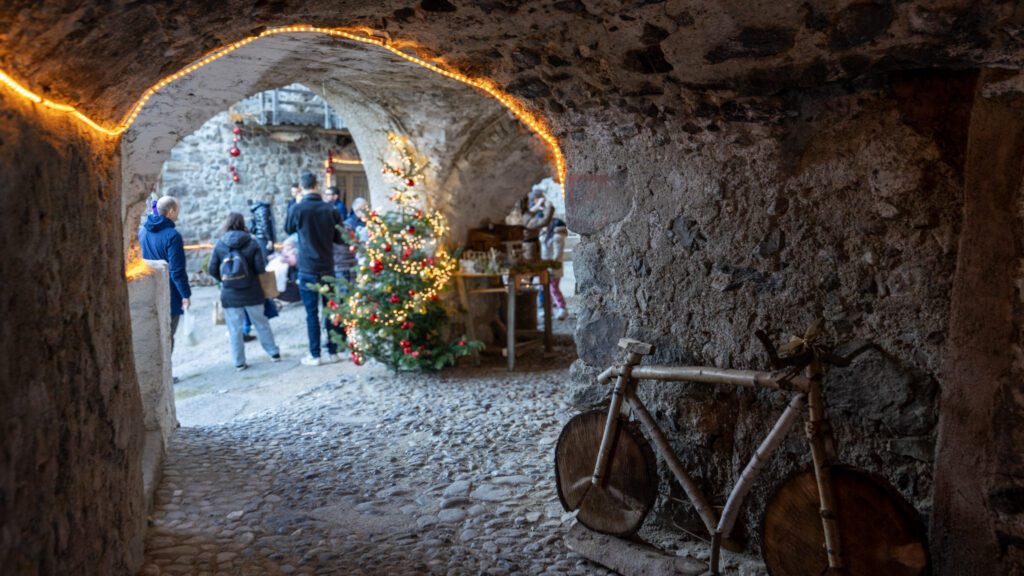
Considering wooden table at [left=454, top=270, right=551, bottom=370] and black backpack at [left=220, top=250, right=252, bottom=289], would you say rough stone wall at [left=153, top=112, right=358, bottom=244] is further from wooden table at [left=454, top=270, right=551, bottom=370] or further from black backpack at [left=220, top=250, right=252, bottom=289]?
wooden table at [left=454, top=270, right=551, bottom=370]

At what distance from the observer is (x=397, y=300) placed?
711 centimetres

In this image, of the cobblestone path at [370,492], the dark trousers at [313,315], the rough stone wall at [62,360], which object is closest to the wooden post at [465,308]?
the dark trousers at [313,315]

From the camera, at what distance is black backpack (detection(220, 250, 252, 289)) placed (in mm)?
7633

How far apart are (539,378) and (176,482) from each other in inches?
139

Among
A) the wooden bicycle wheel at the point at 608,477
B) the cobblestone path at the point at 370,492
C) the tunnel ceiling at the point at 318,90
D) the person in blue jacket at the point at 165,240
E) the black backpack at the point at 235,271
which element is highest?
the tunnel ceiling at the point at 318,90

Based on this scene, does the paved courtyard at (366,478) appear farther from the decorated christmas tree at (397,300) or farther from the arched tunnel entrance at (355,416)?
the decorated christmas tree at (397,300)

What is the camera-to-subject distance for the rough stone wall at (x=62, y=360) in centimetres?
198

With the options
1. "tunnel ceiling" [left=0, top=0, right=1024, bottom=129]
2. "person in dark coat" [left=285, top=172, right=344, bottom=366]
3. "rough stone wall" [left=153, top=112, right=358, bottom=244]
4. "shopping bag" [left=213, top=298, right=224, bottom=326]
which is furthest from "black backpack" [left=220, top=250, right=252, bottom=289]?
"rough stone wall" [left=153, top=112, right=358, bottom=244]

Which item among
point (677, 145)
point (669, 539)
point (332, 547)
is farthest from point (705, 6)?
point (332, 547)

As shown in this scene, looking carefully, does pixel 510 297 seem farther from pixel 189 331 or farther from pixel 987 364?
pixel 987 364

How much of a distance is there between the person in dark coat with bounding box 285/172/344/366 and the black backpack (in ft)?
1.75

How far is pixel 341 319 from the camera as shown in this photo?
7.43 m

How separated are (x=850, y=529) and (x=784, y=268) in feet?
3.30

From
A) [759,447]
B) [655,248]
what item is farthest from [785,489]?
[655,248]
